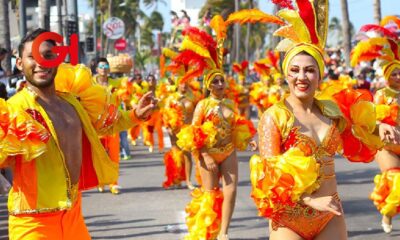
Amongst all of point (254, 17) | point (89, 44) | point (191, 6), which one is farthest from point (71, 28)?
point (191, 6)

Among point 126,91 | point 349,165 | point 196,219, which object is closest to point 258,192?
point 196,219

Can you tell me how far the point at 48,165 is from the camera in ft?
16.9

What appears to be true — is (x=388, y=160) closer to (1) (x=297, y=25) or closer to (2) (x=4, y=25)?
(1) (x=297, y=25)

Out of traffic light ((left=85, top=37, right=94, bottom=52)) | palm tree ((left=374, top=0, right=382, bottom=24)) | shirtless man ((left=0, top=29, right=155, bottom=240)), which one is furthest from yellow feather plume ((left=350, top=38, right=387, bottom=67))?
traffic light ((left=85, top=37, right=94, bottom=52))

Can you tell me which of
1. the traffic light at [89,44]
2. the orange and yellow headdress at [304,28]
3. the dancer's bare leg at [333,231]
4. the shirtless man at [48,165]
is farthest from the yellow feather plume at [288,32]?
the traffic light at [89,44]

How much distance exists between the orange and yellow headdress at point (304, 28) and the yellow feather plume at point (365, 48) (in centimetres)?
330

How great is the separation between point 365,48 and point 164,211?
3639 mm

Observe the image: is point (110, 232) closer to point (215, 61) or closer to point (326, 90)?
point (215, 61)

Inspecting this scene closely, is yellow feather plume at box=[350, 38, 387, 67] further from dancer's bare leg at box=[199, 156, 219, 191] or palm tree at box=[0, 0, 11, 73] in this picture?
palm tree at box=[0, 0, 11, 73]

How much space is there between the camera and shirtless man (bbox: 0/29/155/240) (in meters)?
5.10

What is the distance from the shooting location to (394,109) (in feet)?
28.8

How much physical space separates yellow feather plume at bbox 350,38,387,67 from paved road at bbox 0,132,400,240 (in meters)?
1.87

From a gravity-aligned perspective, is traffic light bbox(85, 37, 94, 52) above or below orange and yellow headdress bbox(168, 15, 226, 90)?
below

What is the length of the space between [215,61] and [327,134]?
407cm
